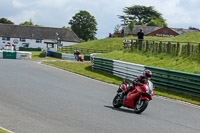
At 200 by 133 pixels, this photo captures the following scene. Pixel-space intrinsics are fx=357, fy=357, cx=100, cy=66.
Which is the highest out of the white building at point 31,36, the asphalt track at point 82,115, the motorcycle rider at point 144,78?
the white building at point 31,36

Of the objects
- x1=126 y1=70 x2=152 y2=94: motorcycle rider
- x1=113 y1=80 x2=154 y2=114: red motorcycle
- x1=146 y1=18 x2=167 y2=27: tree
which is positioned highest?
x1=146 y1=18 x2=167 y2=27: tree

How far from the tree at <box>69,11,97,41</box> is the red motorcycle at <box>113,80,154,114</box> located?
110777 mm

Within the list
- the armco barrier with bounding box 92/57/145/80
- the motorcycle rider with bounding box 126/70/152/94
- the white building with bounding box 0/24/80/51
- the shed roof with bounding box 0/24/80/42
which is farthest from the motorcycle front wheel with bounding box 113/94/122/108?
the shed roof with bounding box 0/24/80/42

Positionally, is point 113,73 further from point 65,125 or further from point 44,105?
point 65,125

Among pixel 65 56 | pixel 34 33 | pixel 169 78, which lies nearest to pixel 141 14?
pixel 34 33

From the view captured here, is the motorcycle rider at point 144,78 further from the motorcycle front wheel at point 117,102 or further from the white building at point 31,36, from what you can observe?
the white building at point 31,36

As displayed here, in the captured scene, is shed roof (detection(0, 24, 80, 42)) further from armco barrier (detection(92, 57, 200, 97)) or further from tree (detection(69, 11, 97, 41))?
armco barrier (detection(92, 57, 200, 97))

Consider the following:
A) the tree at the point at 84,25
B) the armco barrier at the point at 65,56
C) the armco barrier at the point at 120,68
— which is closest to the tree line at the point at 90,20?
the tree at the point at 84,25

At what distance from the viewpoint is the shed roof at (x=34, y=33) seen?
4188 inches

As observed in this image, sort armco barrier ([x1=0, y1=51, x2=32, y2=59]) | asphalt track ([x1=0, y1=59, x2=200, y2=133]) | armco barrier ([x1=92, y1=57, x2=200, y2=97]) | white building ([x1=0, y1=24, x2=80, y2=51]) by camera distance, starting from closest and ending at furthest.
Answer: asphalt track ([x1=0, y1=59, x2=200, y2=133]) → armco barrier ([x1=92, y1=57, x2=200, y2=97]) → armco barrier ([x1=0, y1=51, x2=32, y2=59]) → white building ([x1=0, y1=24, x2=80, y2=51])

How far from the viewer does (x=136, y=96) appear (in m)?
10.7

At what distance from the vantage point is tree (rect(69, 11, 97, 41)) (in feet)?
401

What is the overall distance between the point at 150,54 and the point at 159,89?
10.6 m

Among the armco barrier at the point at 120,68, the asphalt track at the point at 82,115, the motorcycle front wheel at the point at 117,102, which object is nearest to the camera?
the asphalt track at the point at 82,115
